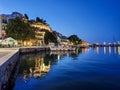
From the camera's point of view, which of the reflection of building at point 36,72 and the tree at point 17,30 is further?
the tree at point 17,30

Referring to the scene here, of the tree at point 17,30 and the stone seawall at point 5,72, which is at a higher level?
the tree at point 17,30

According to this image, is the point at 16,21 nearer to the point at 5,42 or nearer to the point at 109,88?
the point at 5,42

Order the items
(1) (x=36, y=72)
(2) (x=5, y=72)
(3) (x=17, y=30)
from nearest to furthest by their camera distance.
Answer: (2) (x=5, y=72) < (1) (x=36, y=72) < (3) (x=17, y=30)

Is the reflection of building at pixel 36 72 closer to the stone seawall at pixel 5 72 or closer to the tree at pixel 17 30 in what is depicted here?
the stone seawall at pixel 5 72

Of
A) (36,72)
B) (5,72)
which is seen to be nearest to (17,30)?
(36,72)

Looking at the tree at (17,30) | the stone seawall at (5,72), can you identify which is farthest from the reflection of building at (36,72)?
the tree at (17,30)

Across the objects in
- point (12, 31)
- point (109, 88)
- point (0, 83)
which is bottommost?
point (109, 88)

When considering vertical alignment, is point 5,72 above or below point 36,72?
above

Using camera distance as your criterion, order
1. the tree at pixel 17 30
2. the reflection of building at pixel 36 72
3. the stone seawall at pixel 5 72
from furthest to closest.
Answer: the tree at pixel 17 30, the reflection of building at pixel 36 72, the stone seawall at pixel 5 72

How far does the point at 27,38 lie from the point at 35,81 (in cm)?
8757

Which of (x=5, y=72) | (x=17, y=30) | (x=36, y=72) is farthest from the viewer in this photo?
(x=17, y=30)

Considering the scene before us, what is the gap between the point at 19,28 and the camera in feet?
362

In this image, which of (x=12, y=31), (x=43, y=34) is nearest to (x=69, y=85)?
(x=12, y=31)

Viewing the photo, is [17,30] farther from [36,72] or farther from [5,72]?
[5,72]
